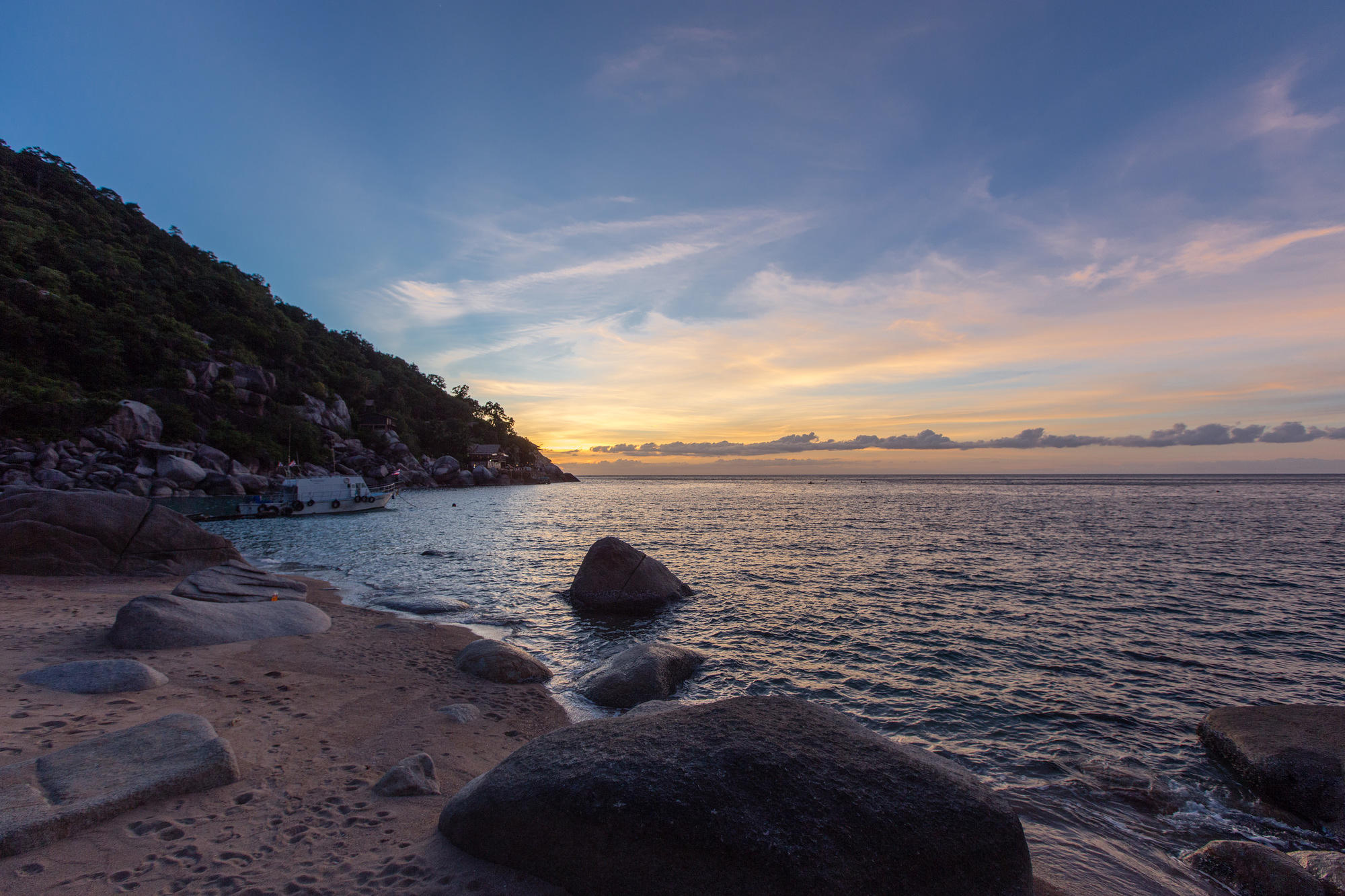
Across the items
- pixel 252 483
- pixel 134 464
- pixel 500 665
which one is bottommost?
pixel 500 665

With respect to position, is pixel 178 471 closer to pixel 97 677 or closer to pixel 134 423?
pixel 134 423

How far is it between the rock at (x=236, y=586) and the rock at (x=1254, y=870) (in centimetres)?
1646

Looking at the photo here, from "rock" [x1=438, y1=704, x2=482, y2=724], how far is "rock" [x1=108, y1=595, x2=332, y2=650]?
5474 mm

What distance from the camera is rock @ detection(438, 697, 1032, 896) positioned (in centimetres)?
394

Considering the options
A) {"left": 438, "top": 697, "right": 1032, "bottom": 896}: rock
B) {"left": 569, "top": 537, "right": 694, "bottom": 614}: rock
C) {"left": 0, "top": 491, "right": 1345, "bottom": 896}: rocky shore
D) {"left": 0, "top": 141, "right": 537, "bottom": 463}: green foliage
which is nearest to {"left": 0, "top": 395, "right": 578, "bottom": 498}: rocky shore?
{"left": 0, "top": 141, "right": 537, "bottom": 463}: green foliage

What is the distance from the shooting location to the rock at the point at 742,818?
3943 millimetres

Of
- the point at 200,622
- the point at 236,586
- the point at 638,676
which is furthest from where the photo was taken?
the point at 236,586

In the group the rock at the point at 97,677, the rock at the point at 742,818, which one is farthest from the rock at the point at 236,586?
the rock at the point at 742,818

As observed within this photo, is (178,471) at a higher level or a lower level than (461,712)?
higher

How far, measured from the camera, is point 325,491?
5019cm

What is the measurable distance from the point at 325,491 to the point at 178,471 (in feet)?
35.6

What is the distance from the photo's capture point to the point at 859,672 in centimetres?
1127

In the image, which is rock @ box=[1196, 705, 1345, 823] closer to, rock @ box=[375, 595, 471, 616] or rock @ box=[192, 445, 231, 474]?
rock @ box=[375, 595, 471, 616]

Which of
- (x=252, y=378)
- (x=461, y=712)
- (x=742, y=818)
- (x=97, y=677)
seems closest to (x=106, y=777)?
(x=97, y=677)
